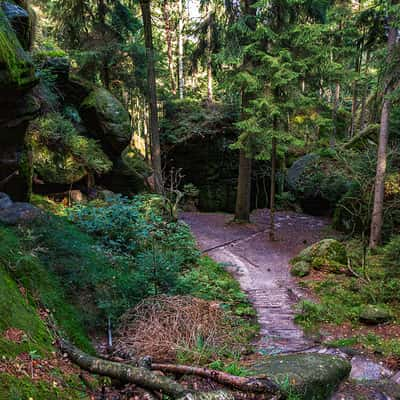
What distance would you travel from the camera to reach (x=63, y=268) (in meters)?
4.83

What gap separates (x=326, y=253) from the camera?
978 cm

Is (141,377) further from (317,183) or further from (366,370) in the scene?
(317,183)

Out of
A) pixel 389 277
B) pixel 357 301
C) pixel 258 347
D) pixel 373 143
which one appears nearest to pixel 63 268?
pixel 258 347

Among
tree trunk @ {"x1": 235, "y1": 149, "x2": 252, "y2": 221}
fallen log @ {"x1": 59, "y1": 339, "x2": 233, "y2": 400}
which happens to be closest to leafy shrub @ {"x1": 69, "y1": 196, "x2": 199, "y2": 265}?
fallen log @ {"x1": 59, "y1": 339, "x2": 233, "y2": 400}

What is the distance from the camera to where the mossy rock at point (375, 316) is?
262 inches

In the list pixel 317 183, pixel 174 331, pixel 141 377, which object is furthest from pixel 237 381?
pixel 317 183

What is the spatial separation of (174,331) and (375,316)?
14.8 feet

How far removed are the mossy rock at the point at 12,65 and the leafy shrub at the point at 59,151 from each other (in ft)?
12.5

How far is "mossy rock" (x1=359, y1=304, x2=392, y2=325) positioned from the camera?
666 centimetres

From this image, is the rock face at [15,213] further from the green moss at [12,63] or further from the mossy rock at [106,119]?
the mossy rock at [106,119]

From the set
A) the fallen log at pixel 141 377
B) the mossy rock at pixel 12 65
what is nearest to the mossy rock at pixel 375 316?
the fallen log at pixel 141 377

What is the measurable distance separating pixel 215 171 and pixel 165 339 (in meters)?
16.7

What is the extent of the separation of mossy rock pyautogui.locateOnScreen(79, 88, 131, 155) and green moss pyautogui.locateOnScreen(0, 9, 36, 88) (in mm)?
7145

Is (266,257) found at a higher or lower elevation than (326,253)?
lower
